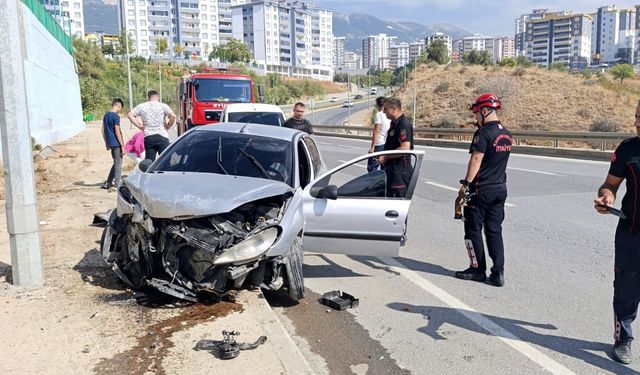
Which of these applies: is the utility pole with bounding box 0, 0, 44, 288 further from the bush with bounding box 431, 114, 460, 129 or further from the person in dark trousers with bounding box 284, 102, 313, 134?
the bush with bounding box 431, 114, 460, 129

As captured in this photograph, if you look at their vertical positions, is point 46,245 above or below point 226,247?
below

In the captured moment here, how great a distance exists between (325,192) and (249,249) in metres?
1.36

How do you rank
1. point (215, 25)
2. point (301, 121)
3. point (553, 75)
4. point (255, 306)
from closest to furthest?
point (255, 306) < point (301, 121) < point (553, 75) < point (215, 25)

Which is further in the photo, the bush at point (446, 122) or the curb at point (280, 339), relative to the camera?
the bush at point (446, 122)

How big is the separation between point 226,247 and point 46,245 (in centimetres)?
351

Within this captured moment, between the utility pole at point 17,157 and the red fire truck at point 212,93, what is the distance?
14810 mm

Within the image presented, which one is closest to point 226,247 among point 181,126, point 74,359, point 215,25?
point 74,359

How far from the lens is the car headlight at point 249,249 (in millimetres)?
4520

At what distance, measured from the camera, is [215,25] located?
504 feet

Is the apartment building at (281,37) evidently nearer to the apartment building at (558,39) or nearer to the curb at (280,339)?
the apartment building at (558,39)

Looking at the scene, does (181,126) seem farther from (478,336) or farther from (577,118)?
(577,118)

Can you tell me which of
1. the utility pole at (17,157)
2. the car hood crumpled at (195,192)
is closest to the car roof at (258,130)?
the car hood crumpled at (195,192)

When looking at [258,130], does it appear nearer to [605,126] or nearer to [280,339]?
[280,339]

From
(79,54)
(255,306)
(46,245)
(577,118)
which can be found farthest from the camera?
(79,54)
